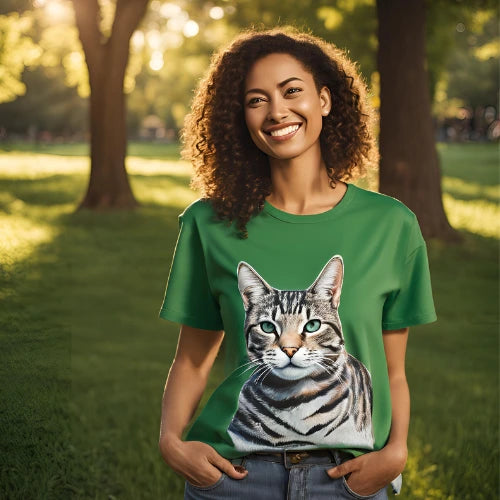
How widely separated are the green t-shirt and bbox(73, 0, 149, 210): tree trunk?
10819 mm

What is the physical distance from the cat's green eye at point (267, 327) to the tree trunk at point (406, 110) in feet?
26.1

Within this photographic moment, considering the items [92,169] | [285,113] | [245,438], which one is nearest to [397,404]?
[245,438]

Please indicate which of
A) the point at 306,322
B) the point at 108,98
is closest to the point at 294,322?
the point at 306,322

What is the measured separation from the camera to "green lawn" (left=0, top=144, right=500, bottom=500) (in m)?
2.66

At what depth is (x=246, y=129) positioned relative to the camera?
2273 mm

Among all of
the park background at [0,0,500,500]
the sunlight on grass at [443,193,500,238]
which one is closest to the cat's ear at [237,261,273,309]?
the park background at [0,0,500,500]

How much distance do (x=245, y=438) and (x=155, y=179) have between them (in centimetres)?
1648

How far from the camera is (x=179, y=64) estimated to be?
31.0 meters

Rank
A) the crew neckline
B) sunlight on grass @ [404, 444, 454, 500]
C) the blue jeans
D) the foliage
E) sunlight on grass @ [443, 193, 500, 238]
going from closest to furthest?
the blue jeans → the crew neckline → sunlight on grass @ [404, 444, 454, 500] → sunlight on grass @ [443, 193, 500, 238] → the foliage

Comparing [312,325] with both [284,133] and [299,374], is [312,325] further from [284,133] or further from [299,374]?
[284,133]

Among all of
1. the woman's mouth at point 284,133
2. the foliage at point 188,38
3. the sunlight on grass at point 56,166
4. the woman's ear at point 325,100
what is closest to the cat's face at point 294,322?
the woman's mouth at point 284,133

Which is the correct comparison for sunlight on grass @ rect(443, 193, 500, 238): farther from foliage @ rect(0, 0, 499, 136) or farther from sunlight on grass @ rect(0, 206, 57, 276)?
sunlight on grass @ rect(0, 206, 57, 276)

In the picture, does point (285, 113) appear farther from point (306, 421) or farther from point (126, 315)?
point (126, 315)

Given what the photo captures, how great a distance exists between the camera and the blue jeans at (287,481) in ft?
6.30
